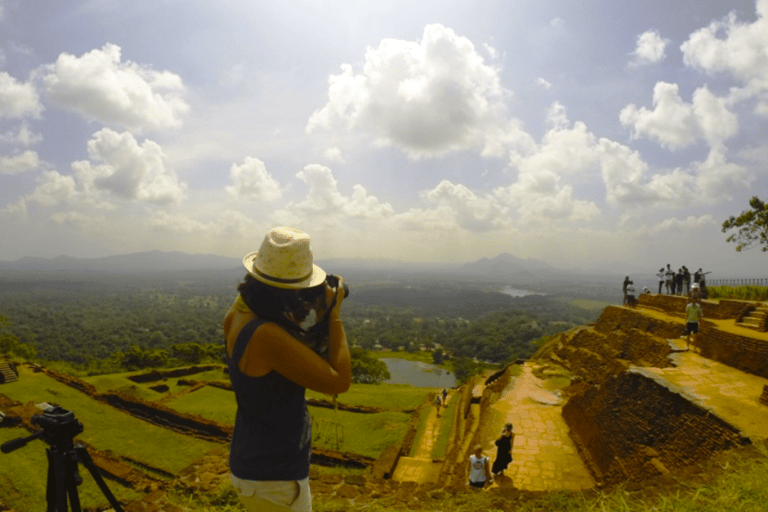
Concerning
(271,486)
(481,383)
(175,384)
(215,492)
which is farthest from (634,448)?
(175,384)

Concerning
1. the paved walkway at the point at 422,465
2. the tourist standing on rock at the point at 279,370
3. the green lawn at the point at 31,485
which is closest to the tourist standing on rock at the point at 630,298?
the paved walkway at the point at 422,465

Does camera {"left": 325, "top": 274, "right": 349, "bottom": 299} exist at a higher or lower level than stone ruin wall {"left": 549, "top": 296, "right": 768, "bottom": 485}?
higher

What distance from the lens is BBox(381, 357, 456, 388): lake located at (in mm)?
44156

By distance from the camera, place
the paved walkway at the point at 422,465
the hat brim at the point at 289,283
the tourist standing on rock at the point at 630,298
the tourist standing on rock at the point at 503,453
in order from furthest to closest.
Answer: the tourist standing on rock at the point at 630,298 < the paved walkway at the point at 422,465 < the tourist standing on rock at the point at 503,453 < the hat brim at the point at 289,283

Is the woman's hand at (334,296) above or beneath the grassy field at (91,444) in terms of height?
above

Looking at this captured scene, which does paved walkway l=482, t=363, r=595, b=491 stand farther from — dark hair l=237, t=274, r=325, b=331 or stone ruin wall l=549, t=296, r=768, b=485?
dark hair l=237, t=274, r=325, b=331

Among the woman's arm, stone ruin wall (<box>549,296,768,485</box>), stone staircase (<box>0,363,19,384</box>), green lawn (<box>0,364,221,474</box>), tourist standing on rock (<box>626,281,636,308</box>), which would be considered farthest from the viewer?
tourist standing on rock (<box>626,281,636,308</box>)

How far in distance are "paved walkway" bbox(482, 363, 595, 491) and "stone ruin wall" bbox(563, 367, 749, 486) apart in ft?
1.11

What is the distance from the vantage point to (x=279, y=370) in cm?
149

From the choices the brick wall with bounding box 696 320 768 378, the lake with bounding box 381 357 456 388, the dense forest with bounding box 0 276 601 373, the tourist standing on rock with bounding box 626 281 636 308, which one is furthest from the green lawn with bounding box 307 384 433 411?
the lake with bounding box 381 357 456 388

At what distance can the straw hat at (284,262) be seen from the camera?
5.20 ft

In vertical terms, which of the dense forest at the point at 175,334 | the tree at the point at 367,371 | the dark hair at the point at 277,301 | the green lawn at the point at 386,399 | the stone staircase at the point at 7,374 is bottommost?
the dense forest at the point at 175,334

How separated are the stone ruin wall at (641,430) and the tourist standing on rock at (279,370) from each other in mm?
5996

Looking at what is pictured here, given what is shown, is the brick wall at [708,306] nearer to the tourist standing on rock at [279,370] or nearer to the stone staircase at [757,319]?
the stone staircase at [757,319]
